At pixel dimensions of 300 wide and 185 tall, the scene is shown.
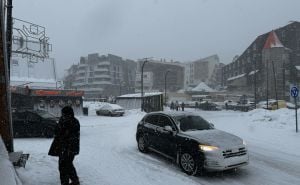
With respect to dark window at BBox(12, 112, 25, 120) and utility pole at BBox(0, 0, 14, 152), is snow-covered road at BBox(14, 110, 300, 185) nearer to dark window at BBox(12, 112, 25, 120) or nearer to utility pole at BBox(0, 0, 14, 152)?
utility pole at BBox(0, 0, 14, 152)

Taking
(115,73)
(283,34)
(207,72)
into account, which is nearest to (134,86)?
(115,73)

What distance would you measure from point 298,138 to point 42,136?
472 inches

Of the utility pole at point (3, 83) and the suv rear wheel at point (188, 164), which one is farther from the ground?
the utility pole at point (3, 83)

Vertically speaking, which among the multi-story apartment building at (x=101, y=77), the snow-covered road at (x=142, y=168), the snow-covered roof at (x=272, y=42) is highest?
the snow-covered roof at (x=272, y=42)

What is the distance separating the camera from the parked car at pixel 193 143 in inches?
359

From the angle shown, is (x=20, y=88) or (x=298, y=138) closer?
(x=298, y=138)

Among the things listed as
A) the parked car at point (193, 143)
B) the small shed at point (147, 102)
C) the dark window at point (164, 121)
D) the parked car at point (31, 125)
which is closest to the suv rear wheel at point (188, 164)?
the parked car at point (193, 143)

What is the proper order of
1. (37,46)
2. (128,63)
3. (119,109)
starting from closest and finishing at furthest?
1. (37,46)
2. (119,109)
3. (128,63)

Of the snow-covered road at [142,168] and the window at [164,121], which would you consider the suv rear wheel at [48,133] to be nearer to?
the snow-covered road at [142,168]

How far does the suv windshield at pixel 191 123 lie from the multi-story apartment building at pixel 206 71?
459ft

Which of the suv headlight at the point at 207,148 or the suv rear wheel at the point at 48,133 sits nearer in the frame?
the suv headlight at the point at 207,148

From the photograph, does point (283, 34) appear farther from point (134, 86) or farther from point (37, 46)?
point (37, 46)

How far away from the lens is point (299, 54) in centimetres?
9375

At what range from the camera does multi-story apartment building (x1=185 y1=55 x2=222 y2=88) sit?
15375cm
